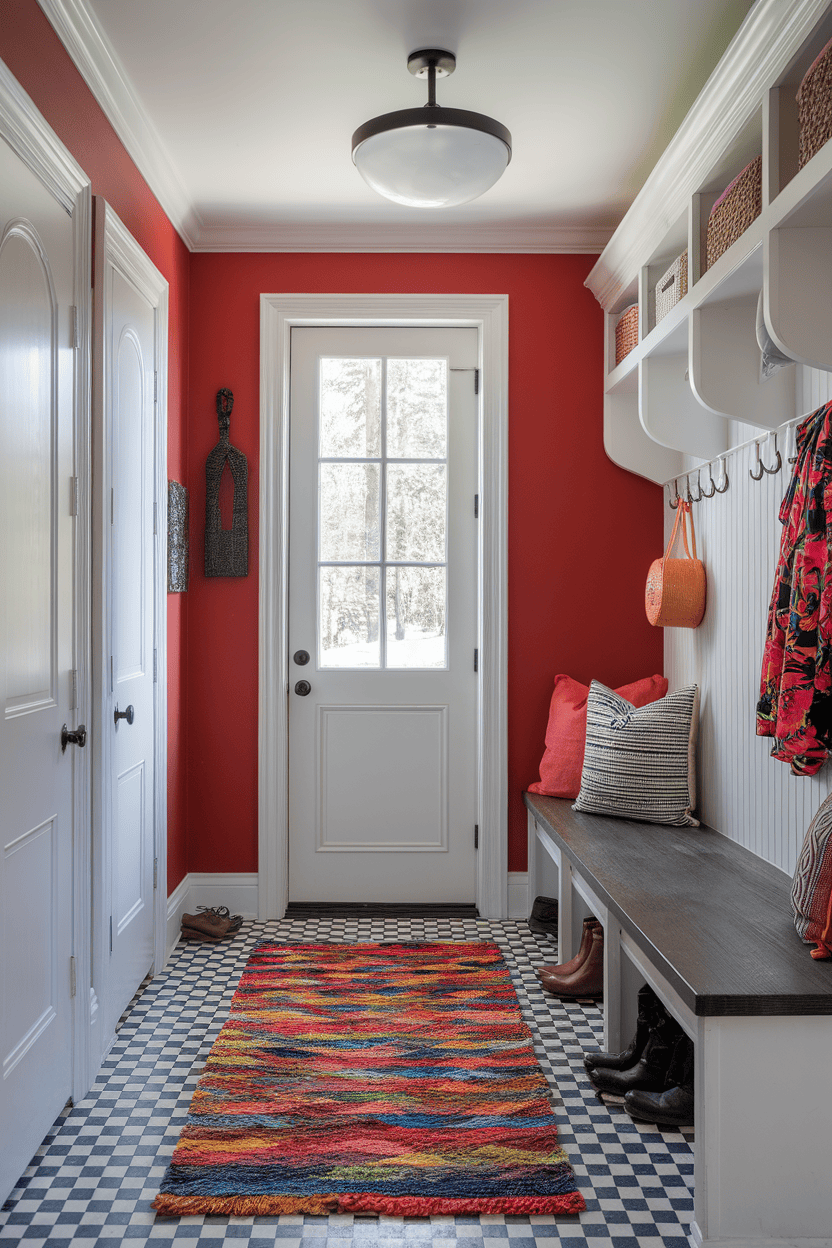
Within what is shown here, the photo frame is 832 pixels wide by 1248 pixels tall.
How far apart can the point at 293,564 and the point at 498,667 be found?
879 millimetres

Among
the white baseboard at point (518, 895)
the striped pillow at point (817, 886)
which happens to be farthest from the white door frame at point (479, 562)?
the striped pillow at point (817, 886)

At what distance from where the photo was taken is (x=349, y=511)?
12.1 ft

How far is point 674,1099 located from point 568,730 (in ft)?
4.70

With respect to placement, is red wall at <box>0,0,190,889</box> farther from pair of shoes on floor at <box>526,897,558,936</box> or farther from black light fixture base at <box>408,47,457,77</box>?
pair of shoes on floor at <box>526,897,558,936</box>

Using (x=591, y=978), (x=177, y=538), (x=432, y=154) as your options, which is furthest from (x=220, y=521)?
(x=591, y=978)

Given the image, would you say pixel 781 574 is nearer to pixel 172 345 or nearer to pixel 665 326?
pixel 665 326

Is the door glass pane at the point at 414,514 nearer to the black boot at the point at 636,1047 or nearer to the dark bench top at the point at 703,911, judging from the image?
the dark bench top at the point at 703,911

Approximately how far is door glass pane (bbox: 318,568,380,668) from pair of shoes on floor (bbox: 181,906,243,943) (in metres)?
0.99

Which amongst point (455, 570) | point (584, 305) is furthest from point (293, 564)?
point (584, 305)

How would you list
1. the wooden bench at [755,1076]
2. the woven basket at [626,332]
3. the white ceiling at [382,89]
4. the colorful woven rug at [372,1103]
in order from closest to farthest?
the wooden bench at [755,1076] → the colorful woven rug at [372,1103] → the white ceiling at [382,89] → the woven basket at [626,332]

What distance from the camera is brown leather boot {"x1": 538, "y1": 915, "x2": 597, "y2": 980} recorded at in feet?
9.18

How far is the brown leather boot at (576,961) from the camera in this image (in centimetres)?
280

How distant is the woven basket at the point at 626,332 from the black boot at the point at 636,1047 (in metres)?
2.00

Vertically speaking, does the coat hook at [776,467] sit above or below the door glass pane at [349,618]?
above
